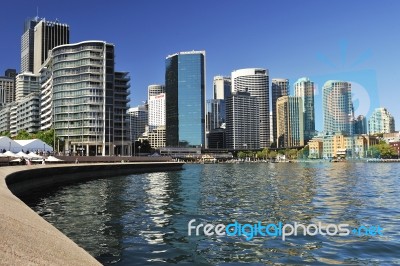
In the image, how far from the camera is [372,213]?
73.1ft

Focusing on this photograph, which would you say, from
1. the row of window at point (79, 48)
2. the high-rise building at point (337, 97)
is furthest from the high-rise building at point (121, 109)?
the high-rise building at point (337, 97)

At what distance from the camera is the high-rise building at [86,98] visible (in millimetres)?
167875

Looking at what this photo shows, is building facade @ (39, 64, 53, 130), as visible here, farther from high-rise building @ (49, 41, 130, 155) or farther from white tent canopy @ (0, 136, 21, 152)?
white tent canopy @ (0, 136, 21, 152)

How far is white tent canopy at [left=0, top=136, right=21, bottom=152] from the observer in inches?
2530

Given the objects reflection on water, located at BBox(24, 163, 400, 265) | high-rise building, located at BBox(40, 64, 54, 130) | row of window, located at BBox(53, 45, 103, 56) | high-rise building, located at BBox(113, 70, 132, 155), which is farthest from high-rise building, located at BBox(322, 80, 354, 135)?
reflection on water, located at BBox(24, 163, 400, 265)

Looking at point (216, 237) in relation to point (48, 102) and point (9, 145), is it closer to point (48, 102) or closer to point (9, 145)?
point (9, 145)

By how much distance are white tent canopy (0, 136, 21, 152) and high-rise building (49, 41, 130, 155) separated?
93854 millimetres

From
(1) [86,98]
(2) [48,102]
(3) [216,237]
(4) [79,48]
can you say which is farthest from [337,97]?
(3) [216,237]

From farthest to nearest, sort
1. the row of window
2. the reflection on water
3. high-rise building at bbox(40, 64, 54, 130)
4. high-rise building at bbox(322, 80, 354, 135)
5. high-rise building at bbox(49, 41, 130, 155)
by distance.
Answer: high-rise building at bbox(40, 64, 54, 130), the row of window, high-rise building at bbox(49, 41, 130, 155), high-rise building at bbox(322, 80, 354, 135), the reflection on water

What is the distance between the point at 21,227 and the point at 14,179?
77.6ft

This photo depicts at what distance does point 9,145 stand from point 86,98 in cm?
10421

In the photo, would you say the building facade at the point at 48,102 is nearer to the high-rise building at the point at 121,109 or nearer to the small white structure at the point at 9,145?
the high-rise building at the point at 121,109

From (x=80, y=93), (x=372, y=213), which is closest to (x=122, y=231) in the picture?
(x=372, y=213)

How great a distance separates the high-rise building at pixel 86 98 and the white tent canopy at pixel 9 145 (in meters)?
93.9
